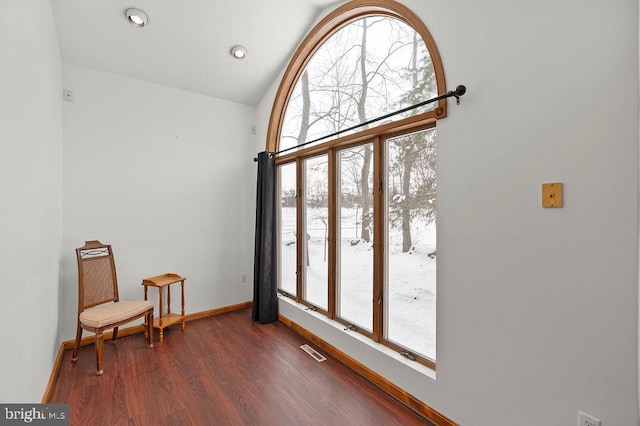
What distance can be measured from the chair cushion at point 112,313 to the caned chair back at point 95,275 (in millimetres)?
89

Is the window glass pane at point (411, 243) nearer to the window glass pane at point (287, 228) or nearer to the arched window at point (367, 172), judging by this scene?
the arched window at point (367, 172)

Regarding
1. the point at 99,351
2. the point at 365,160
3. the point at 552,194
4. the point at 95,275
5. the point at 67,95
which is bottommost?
the point at 99,351

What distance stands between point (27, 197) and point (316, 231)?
83.9 inches

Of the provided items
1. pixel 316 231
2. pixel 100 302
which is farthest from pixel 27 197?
pixel 316 231

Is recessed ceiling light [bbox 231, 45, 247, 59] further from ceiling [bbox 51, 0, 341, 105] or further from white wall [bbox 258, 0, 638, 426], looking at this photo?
white wall [bbox 258, 0, 638, 426]

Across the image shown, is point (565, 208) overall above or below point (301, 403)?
above

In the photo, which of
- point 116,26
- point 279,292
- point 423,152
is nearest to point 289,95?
point 116,26

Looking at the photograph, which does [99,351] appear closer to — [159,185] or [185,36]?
[159,185]

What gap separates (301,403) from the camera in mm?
1964

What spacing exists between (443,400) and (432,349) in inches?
11.5

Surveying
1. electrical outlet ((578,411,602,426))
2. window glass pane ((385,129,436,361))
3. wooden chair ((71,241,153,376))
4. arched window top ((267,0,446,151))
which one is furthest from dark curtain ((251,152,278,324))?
electrical outlet ((578,411,602,426))

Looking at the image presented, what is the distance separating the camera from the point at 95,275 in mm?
2617

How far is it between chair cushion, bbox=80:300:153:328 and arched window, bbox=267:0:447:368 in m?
1.50

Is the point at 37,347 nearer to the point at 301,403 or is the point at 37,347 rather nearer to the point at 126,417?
the point at 126,417
